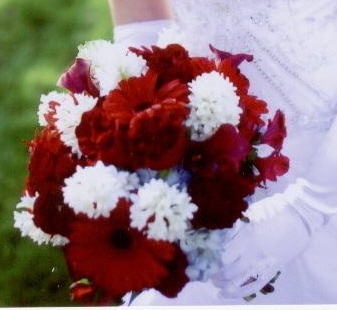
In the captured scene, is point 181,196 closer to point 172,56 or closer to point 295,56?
point 172,56

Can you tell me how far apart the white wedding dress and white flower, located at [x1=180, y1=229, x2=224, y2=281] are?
0.24 meters

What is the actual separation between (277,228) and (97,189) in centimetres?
36

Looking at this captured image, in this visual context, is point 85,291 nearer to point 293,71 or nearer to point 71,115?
point 71,115

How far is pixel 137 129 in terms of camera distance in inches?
32.2

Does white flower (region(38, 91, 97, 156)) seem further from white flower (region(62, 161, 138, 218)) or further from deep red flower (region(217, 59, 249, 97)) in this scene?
deep red flower (region(217, 59, 249, 97))

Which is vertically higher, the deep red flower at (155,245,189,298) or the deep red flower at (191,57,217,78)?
the deep red flower at (191,57,217,78)

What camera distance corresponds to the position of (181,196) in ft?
2.72

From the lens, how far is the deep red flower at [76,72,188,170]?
82cm

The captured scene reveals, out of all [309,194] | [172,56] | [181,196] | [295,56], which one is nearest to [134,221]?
[181,196]

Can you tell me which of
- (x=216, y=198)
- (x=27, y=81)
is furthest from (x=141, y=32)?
(x=216, y=198)

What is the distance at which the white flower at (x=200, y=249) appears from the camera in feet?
2.84

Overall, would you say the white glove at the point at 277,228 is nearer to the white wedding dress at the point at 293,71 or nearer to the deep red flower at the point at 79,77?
the white wedding dress at the point at 293,71

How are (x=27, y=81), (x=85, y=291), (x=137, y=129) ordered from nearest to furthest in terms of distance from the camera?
1. (x=137, y=129)
2. (x=85, y=291)
3. (x=27, y=81)

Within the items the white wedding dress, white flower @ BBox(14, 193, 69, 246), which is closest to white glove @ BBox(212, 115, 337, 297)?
the white wedding dress
